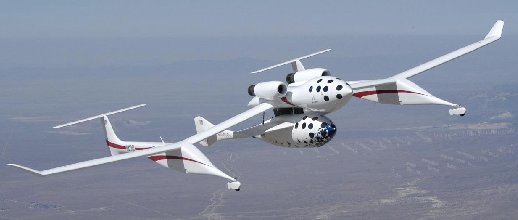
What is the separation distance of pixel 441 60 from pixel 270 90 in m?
19.2

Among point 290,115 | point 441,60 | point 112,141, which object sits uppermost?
point 441,60

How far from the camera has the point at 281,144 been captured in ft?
252

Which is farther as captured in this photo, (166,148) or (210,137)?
(210,137)

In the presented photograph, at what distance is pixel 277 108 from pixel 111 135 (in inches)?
960

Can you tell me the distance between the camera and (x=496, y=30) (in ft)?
297

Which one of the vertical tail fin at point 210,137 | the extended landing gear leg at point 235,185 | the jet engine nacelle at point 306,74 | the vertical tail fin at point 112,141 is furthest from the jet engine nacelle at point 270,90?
the vertical tail fin at point 112,141

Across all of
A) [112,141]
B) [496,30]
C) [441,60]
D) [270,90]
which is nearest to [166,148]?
[270,90]

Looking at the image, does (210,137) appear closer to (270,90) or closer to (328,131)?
(270,90)

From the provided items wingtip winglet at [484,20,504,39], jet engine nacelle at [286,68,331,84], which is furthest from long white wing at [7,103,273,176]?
wingtip winglet at [484,20,504,39]

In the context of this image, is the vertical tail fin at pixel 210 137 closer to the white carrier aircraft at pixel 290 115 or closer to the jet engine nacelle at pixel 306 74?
the white carrier aircraft at pixel 290 115

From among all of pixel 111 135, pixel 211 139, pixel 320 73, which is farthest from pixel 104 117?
pixel 320 73

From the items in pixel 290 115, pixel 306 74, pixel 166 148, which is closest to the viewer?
pixel 166 148

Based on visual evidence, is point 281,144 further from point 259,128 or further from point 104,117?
point 104,117

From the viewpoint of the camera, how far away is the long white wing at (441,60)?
7854 cm
